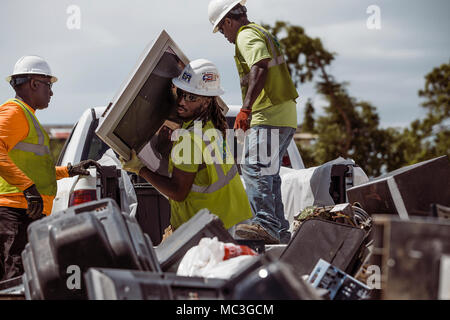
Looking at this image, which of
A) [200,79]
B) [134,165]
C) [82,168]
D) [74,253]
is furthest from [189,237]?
[82,168]

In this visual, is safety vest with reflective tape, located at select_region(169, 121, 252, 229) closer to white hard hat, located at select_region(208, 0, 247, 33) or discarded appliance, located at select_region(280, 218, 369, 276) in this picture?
discarded appliance, located at select_region(280, 218, 369, 276)

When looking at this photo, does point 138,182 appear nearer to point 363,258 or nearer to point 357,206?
point 357,206

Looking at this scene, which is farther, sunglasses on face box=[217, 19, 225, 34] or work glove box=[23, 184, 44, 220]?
sunglasses on face box=[217, 19, 225, 34]

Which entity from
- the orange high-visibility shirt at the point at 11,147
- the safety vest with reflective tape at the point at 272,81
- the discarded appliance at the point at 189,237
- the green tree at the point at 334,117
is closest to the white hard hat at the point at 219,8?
the safety vest with reflective tape at the point at 272,81

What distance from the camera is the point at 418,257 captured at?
198cm

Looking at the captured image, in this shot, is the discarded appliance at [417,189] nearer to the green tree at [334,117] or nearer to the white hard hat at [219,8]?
the white hard hat at [219,8]

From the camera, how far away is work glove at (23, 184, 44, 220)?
4.38 meters

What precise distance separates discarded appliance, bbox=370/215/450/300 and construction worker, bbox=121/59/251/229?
2.00 meters

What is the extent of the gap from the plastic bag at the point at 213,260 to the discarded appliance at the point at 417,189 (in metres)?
1.07

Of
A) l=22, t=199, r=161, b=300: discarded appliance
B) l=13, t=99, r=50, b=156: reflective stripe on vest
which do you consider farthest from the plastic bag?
l=13, t=99, r=50, b=156: reflective stripe on vest

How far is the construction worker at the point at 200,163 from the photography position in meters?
3.90

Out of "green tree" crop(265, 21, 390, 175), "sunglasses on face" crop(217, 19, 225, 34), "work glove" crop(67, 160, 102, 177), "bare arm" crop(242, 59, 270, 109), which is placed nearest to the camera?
"work glove" crop(67, 160, 102, 177)

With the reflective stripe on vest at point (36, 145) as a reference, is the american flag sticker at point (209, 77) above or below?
above
